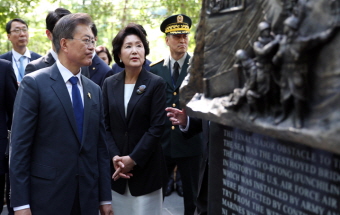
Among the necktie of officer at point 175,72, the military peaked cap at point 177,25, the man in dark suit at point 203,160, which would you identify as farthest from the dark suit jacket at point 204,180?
the military peaked cap at point 177,25

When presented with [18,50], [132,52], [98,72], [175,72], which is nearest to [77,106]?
[132,52]

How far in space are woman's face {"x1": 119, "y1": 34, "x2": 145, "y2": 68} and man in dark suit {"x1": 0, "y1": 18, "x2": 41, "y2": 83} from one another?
99.3 inches

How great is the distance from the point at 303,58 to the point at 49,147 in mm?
1960

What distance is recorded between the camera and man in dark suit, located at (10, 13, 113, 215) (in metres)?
3.35

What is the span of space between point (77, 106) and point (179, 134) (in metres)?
1.67

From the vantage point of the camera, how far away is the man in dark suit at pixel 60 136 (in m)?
3.35

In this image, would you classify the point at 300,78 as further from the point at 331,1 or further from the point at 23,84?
the point at 23,84

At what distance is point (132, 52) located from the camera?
466 cm

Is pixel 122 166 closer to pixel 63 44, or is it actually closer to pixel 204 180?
pixel 204 180

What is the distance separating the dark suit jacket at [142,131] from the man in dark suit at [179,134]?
1.60 ft

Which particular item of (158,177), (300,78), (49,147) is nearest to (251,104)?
(300,78)

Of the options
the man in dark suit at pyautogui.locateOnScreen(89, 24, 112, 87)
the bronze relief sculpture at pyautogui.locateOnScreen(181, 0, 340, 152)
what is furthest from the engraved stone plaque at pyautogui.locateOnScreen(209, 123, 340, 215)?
the man in dark suit at pyautogui.locateOnScreen(89, 24, 112, 87)

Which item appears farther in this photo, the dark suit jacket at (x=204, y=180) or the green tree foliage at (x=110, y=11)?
the green tree foliage at (x=110, y=11)

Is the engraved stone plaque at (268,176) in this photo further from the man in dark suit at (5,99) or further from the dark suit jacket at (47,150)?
the man in dark suit at (5,99)
